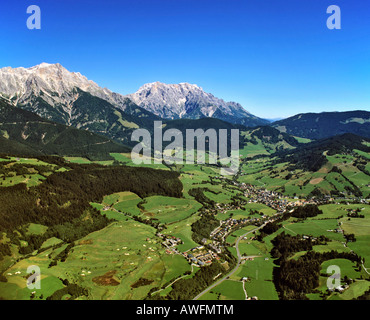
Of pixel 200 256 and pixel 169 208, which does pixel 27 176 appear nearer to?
pixel 169 208

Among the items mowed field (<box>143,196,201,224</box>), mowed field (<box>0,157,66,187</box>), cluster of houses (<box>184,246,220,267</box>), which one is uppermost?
mowed field (<box>0,157,66,187</box>)

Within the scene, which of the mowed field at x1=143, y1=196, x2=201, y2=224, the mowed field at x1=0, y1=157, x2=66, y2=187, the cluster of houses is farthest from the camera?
the mowed field at x1=143, y1=196, x2=201, y2=224

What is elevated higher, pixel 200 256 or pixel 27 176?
pixel 27 176

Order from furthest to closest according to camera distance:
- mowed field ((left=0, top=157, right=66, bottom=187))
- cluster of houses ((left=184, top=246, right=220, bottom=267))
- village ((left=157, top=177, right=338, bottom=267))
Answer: mowed field ((left=0, top=157, right=66, bottom=187))
village ((left=157, top=177, right=338, bottom=267))
cluster of houses ((left=184, top=246, right=220, bottom=267))

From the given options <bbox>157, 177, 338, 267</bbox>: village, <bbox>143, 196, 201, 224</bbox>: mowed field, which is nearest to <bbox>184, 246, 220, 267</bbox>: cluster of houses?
<bbox>157, 177, 338, 267</bbox>: village

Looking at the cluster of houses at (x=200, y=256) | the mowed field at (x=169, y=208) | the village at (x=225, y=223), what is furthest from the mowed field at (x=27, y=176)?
the cluster of houses at (x=200, y=256)

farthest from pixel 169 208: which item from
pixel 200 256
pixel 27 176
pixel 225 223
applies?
pixel 27 176

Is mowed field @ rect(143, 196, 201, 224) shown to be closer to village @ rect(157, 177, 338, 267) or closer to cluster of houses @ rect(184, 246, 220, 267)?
village @ rect(157, 177, 338, 267)

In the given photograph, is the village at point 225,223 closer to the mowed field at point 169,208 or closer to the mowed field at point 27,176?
the mowed field at point 169,208

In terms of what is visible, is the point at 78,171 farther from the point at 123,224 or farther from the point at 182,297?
the point at 182,297

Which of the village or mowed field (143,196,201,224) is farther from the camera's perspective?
mowed field (143,196,201,224)

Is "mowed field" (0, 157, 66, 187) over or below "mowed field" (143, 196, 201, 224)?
over
